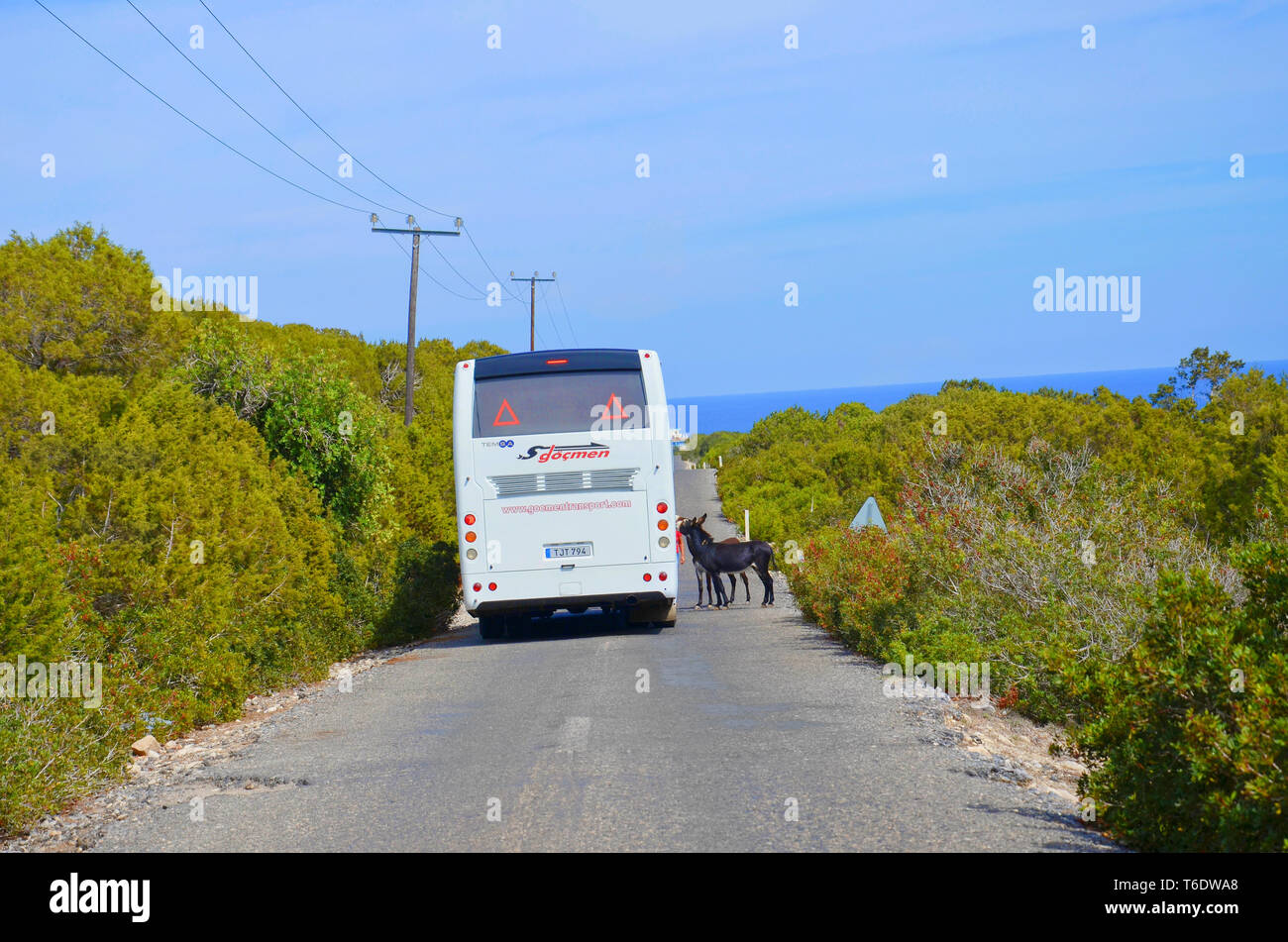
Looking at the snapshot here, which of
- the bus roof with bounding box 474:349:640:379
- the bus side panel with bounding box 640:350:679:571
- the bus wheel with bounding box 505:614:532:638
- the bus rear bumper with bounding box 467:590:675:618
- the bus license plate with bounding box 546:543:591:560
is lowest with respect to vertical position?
the bus wheel with bounding box 505:614:532:638

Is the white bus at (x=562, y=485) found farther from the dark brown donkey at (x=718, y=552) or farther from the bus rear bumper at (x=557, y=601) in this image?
the dark brown donkey at (x=718, y=552)

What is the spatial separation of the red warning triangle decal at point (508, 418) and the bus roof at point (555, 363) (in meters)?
0.46

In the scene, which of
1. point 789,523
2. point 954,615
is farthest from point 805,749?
point 789,523

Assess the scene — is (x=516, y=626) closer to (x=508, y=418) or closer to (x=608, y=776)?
(x=508, y=418)

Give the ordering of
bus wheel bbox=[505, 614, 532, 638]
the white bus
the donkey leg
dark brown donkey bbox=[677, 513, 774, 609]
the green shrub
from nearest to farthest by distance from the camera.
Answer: the green shrub
the white bus
bus wheel bbox=[505, 614, 532, 638]
dark brown donkey bbox=[677, 513, 774, 609]
the donkey leg

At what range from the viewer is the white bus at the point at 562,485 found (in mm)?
16891

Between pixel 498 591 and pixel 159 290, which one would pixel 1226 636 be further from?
pixel 159 290

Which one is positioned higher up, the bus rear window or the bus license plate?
the bus rear window

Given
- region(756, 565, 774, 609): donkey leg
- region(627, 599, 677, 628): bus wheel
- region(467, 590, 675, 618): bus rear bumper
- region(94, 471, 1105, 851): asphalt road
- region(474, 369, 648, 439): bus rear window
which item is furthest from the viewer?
region(756, 565, 774, 609): donkey leg

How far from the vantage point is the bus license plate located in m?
17.0

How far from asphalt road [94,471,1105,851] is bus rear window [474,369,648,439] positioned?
4.09 meters

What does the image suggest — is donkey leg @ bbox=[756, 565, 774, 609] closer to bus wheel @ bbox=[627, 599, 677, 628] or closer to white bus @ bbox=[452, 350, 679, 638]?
bus wheel @ bbox=[627, 599, 677, 628]

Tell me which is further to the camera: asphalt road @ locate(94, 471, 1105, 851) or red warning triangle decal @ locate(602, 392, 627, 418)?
red warning triangle decal @ locate(602, 392, 627, 418)

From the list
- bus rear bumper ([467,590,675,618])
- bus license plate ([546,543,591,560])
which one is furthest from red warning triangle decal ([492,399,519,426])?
bus rear bumper ([467,590,675,618])
